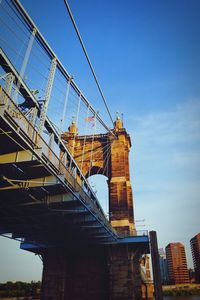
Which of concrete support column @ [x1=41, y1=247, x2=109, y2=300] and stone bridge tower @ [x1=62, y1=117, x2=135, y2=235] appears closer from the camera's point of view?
concrete support column @ [x1=41, y1=247, x2=109, y2=300]

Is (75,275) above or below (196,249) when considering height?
below

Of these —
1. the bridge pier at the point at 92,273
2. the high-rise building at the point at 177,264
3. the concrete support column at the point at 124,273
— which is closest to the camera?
the concrete support column at the point at 124,273

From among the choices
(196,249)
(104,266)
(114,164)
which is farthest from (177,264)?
(104,266)

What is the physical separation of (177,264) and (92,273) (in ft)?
316

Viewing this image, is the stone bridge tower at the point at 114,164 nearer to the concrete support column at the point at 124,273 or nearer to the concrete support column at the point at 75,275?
the concrete support column at the point at 124,273

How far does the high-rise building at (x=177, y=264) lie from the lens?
9956cm

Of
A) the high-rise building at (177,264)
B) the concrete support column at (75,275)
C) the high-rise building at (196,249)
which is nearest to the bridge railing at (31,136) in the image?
the concrete support column at (75,275)

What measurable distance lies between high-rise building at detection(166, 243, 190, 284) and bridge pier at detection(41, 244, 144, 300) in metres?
85.4

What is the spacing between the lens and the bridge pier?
826 inches

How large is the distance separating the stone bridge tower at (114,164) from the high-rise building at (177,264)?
83929mm

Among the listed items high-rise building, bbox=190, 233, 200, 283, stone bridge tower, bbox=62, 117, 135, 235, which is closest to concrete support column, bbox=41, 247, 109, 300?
stone bridge tower, bbox=62, 117, 135, 235

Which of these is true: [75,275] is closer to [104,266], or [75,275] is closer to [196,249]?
[104,266]

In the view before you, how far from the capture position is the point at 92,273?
899 inches

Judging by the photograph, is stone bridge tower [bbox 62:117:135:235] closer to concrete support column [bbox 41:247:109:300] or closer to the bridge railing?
concrete support column [bbox 41:247:109:300]
